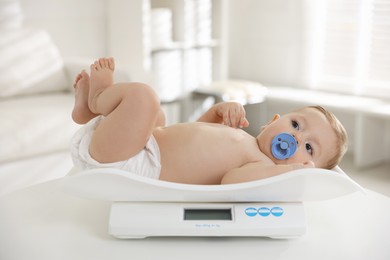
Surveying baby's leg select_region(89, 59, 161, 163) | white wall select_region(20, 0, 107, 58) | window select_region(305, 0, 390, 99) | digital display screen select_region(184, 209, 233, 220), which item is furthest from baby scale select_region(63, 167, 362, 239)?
window select_region(305, 0, 390, 99)

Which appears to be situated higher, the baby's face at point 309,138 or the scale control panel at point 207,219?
the baby's face at point 309,138

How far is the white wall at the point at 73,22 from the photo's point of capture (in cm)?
347

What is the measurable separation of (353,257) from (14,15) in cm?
269

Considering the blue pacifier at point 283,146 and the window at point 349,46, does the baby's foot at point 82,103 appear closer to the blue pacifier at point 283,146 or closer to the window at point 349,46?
the blue pacifier at point 283,146

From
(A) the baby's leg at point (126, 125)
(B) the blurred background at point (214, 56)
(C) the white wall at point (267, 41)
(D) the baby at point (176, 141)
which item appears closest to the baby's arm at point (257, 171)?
(D) the baby at point (176, 141)

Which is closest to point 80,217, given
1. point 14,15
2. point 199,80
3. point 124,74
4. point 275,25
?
point 124,74

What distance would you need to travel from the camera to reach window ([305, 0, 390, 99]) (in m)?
3.60

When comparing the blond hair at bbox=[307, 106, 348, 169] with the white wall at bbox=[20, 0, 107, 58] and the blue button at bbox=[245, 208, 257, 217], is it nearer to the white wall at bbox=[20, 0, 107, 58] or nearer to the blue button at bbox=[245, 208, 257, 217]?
the blue button at bbox=[245, 208, 257, 217]

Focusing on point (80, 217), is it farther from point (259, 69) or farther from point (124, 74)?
point (259, 69)

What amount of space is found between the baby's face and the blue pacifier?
28 millimetres

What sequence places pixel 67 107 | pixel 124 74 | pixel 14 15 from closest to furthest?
pixel 67 107
pixel 124 74
pixel 14 15

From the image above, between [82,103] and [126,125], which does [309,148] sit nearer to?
[126,125]

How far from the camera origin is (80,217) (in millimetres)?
Answer: 1283

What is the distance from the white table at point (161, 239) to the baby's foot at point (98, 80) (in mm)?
239
